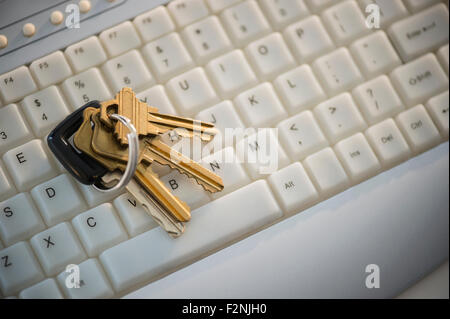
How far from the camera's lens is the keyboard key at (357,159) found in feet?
1.90

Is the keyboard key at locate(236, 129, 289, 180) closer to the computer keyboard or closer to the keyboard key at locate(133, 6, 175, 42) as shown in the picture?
the computer keyboard

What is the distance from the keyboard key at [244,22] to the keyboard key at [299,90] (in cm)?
9

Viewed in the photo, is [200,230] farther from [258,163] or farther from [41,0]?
[41,0]

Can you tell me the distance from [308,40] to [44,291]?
0.58m

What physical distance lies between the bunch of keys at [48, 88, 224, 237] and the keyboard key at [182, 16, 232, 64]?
13cm

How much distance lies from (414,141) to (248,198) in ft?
0.95

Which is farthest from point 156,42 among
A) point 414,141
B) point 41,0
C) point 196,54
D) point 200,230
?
point 414,141

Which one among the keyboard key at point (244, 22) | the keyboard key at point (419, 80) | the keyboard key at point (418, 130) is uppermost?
the keyboard key at point (244, 22)

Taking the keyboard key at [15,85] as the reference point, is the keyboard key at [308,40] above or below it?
below

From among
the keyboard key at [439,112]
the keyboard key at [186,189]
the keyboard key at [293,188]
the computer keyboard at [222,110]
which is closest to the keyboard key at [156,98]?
the computer keyboard at [222,110]

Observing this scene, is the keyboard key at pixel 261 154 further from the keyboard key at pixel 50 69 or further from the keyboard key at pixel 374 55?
the keyboard key at pixel 50 69

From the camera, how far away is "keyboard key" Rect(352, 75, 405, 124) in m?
0.60

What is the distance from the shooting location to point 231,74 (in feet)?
1.96

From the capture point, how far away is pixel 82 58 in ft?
1.97
